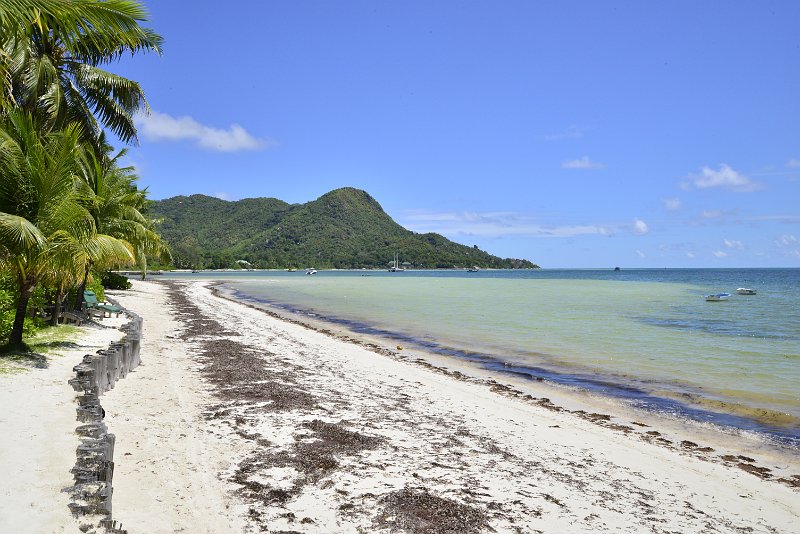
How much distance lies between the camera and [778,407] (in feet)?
34.6

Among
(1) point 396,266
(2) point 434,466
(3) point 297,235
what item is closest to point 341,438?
(2) point 434,466

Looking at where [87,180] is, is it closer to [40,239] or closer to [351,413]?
[40,239]

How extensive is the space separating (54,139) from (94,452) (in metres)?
8.47

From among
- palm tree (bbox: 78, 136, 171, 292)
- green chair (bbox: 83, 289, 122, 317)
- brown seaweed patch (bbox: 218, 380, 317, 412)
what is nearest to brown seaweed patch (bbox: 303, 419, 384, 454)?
brown seaweed patch (bbox: 218, 380, 317, 412)

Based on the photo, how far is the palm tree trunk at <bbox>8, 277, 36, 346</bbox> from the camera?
373 inches

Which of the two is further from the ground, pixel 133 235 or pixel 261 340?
pixel 133 235

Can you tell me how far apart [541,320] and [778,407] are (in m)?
16.7

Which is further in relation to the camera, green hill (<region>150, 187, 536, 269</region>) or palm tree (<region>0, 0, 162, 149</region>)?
green hill (<region>150, 187, 536, 269</region>)

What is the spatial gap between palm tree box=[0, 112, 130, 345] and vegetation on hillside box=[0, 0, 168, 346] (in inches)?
0.7

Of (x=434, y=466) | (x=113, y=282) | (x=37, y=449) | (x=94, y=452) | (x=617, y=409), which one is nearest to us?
(x=94, y=452)

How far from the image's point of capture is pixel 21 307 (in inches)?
371

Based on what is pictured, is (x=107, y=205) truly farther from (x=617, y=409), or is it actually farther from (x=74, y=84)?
(x=617, y=409)

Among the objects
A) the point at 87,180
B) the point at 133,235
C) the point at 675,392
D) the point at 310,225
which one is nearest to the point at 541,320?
the point at 675,392

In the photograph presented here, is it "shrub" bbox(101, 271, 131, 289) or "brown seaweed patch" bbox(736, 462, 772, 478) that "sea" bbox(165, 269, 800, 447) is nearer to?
"brown seaweed patch" bbox(736, 462, 772, 478)
